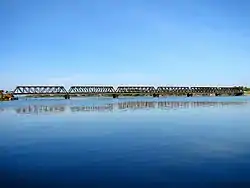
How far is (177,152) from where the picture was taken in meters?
22.8

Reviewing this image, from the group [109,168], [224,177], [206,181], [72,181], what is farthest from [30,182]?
[224,177]

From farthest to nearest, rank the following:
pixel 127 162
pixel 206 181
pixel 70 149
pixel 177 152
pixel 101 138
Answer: pixel 101 138 < pixel 70 149 < pixel 177 152 < pixel 127 162 < pixel 206 181

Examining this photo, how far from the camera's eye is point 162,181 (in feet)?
50.8

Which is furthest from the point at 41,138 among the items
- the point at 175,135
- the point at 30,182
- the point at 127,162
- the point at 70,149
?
the point at 30,182

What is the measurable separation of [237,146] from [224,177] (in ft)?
30.6

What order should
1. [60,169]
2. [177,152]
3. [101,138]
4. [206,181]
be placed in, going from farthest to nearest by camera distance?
[101,138] → [177,152] → [60,169] → [206,181]

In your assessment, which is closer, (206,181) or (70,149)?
(206,181)

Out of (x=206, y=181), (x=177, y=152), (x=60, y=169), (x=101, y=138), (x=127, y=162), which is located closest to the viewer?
(x=206, y=181)

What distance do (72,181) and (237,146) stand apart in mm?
13818

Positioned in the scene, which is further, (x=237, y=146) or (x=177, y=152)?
(x=237, y=146)

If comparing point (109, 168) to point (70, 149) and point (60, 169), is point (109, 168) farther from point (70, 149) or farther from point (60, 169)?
point (70, 149)

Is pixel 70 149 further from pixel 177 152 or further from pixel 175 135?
pixel 175 135

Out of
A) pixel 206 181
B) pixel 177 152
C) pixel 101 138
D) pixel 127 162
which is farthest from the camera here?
pixel 101 138

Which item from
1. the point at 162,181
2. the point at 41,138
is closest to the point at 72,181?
the point at 162,181
